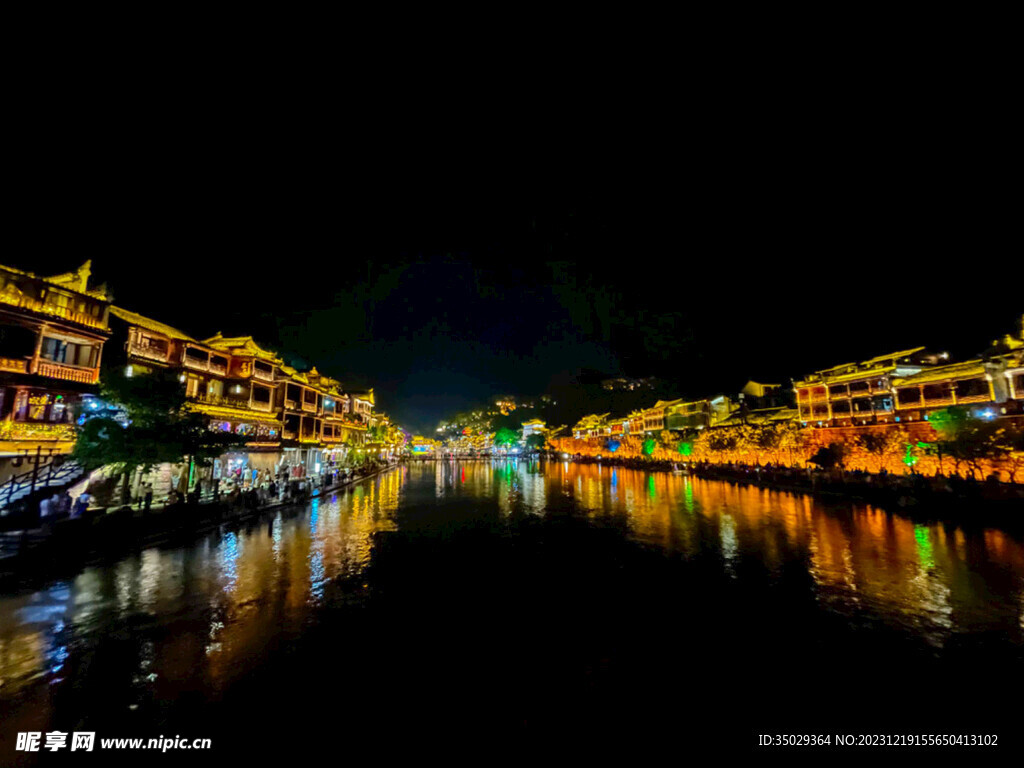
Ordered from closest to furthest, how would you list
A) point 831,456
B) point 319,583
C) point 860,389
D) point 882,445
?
point 319,583 < point 882,445 < point 831,456 < point 860,389

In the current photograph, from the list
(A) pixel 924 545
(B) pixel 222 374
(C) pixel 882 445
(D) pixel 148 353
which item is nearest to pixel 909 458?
(C) pixel 882 445

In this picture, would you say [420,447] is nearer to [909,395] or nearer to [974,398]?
[909,395]

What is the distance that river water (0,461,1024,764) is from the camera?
17.2 feet

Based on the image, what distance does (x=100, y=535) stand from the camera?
12.9 m

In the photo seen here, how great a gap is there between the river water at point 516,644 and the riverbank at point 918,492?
590 cm

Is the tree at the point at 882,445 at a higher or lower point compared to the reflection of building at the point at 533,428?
lower

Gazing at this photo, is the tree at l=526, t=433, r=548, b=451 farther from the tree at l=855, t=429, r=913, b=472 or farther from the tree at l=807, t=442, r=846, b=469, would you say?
the tree at l=855, t=429, r=913, b=472

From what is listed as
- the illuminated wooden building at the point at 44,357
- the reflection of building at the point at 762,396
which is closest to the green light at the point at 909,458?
the reflection of building at the point at 762,396

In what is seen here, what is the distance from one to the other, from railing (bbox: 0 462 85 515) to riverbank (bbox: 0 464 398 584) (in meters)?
4.64

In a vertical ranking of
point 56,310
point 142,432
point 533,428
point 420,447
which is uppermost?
point 533,428

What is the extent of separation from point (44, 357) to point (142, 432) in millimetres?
8268

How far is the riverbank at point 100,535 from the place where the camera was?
36.7ft

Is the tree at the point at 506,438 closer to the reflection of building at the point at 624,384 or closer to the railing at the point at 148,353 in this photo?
the reflection of building at the point at 624,384

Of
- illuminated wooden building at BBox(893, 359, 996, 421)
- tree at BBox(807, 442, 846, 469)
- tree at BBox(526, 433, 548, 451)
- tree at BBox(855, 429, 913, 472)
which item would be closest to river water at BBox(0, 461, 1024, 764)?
tree at BBox(855, 429, 913, 472)
